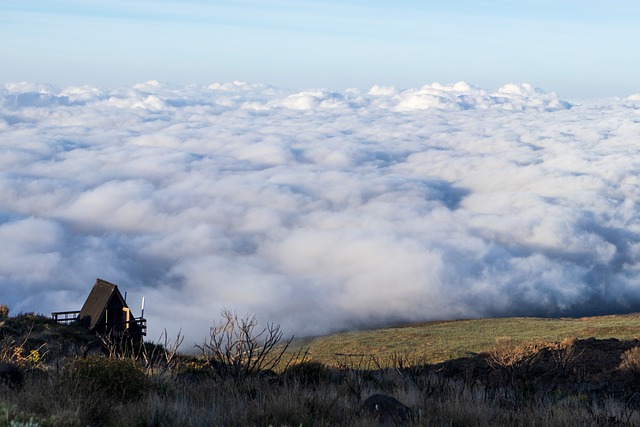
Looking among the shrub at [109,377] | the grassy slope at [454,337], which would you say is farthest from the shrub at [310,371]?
the grassy slope at [454,337]

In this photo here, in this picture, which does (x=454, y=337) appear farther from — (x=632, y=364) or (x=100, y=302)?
(x=632, y=364)

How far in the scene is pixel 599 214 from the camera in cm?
18662

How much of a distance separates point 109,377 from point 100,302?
24043 mm

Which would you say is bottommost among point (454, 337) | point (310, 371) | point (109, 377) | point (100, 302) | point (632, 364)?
point (109, 377)

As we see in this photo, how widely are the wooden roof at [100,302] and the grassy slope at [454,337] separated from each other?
905 centimetres

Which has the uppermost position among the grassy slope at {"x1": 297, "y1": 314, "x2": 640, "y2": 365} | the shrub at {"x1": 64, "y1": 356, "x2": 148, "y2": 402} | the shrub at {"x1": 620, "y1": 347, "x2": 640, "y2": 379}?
the grassy slope at {"x1": 297, "y1": 314, "x2": 640, "y2": 365}

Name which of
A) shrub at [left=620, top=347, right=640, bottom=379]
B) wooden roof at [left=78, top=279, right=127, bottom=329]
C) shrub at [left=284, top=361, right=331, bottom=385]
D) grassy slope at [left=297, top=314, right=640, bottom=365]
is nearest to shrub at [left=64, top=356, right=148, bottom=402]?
shrub at [left=284, top=361, right=331, bottom=385]

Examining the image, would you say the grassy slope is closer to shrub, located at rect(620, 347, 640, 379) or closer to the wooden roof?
the wooden roof

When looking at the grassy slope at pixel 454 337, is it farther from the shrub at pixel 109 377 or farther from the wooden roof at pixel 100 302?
the shrub at pixel 109 377

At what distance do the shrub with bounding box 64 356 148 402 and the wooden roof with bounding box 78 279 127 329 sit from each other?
22.7m

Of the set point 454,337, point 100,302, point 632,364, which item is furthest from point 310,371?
point 454,337

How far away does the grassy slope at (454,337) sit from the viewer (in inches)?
1346

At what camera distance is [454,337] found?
133 ft

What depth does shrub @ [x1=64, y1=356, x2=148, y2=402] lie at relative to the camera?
28.9 ft
